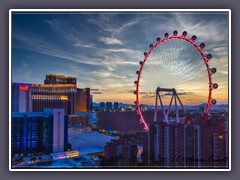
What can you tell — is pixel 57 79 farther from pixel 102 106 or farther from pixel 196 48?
pixel 196 48

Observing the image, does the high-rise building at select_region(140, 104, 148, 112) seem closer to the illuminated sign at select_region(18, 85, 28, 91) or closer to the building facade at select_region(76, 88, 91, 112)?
the building facade at select_region(76, 88, 91, 112)

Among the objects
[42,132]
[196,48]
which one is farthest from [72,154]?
[196,48]

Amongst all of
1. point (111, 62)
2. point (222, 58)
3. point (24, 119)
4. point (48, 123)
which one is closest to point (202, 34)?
point (222, 58)

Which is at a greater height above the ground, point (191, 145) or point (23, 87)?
point (23, 87)

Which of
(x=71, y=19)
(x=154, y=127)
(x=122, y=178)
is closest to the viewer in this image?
(x=122, y=178)

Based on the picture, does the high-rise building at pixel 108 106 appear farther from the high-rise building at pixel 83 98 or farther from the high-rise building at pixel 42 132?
the high-rise building at pixel 42 132
